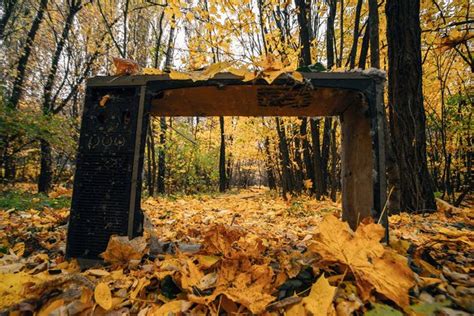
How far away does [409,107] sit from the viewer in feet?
10.9

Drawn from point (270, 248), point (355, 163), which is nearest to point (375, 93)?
point (355, 163)

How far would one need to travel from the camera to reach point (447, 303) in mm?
1152

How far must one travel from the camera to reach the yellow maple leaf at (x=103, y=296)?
3.70ft

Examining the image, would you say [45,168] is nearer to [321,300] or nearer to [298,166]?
[298,166]

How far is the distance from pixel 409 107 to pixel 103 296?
382 centimetres

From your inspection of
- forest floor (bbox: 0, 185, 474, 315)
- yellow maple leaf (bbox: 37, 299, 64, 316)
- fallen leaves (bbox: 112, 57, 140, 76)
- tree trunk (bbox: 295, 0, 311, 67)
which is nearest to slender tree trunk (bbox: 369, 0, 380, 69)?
forest floor (bbox: 0, 185, 474, 315)

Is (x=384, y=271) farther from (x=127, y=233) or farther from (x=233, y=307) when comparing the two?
(x=127, y=233)

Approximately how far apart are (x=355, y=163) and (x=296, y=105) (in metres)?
0.75

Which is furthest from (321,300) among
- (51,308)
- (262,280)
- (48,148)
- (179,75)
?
(48,148)

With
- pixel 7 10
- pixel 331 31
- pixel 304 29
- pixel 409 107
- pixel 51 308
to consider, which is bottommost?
pixel 51 308

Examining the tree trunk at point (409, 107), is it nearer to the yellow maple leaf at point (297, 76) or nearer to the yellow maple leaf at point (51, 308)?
the yellow maple leaf at point (297, 76)

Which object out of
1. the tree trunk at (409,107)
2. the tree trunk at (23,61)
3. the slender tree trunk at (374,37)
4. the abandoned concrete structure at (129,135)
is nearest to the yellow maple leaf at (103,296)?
the abandoned concrete structure at (129,135)

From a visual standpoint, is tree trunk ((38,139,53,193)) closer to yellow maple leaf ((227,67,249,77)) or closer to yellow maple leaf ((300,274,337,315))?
yellow maple leaf ((227,67,249,77))

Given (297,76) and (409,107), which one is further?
(409,107)
